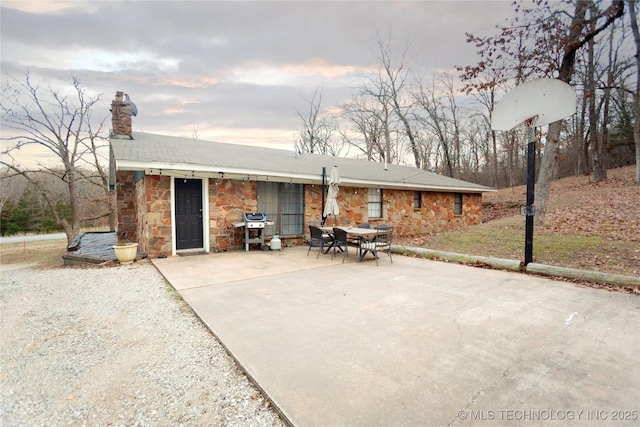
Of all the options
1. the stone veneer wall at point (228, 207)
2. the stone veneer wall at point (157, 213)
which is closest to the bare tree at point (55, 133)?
the stone veneer wall at point (157, 213)

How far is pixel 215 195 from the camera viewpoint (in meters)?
8.16

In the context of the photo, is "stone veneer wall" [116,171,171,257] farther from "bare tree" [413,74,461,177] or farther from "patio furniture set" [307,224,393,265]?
"bare tree" [413,74,461,177]

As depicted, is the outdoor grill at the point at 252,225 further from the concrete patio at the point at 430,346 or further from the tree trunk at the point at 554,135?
the tree trunk at the point at 554,135

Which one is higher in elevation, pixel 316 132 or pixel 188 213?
pixel 316 132

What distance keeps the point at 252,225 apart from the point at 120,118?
5.72m

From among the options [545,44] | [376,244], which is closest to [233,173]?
[376,244]

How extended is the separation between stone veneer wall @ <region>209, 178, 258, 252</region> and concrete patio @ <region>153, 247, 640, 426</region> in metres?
2.96

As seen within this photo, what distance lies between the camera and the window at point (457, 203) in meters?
14.1

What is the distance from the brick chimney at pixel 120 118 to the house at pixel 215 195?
0.03 meters

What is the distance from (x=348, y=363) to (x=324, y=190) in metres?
7.63

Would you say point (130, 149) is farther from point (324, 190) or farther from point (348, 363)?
point (348, 363)

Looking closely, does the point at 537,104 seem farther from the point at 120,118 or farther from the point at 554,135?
the point at 120,118

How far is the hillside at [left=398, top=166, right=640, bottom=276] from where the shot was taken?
611cm

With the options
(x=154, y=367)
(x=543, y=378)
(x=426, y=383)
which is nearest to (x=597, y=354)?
(x=543, y=378)
